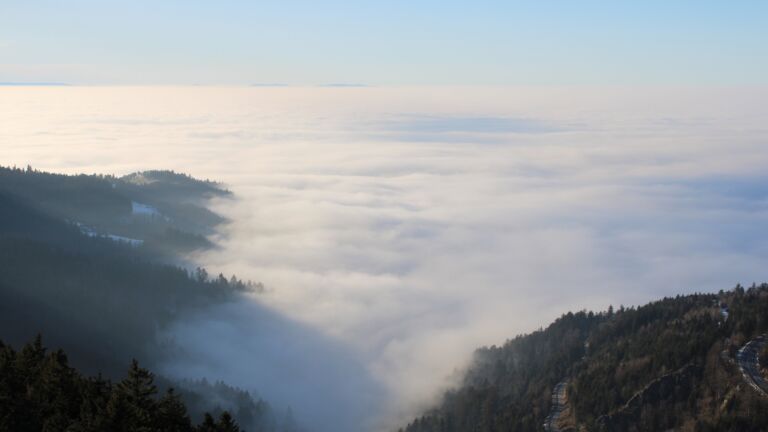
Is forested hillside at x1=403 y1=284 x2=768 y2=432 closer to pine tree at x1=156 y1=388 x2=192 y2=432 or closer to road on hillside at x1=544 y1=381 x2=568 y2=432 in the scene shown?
road on hillside at x1=544 y1=381 x2=568 y2=432

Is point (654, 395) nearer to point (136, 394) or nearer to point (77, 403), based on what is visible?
point (77, 403)

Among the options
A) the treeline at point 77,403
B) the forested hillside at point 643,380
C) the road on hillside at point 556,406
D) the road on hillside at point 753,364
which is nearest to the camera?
the treeline at point 77,403

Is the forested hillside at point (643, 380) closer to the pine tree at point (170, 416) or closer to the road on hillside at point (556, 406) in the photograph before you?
the road on hillside at point (556, 406)

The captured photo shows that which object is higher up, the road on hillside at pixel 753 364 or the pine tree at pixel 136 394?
the pine tree at pixel 136 394

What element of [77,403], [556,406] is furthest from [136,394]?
[556,406]

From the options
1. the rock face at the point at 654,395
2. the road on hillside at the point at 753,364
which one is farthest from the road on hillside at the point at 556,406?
the road on hillside at the point at 753,364

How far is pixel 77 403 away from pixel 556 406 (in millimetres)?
80572

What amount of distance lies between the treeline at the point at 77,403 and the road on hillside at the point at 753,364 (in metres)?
69.4

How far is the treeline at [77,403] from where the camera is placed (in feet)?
142

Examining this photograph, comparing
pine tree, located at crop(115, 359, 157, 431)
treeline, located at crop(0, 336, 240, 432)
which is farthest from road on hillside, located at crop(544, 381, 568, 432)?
pine tree, located at crop(115, 359, 157, 431)

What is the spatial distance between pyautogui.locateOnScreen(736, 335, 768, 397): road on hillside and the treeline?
69443 mm

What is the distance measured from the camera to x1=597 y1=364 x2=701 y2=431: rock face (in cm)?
9531

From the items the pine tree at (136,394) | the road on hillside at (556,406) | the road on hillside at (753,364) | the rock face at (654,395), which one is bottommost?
the road on hillside at (556,406)

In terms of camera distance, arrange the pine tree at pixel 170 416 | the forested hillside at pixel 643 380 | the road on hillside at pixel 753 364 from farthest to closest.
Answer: the forested hillside at pixel 643 380
the road on hillside at pixel 753 364
the pine tree at pixel 170 416
